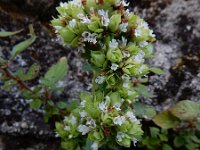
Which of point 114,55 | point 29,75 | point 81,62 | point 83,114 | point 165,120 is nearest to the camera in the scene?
point 114,55

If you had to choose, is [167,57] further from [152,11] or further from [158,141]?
[158,141]

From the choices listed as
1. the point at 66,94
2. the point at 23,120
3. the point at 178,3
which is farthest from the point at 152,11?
the point at 23,120

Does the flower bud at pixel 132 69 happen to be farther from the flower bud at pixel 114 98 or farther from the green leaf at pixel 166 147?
the green leaf at pixel 166 147

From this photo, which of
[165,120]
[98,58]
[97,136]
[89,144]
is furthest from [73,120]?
[165,120]

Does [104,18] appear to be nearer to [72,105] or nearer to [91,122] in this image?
[91,122]

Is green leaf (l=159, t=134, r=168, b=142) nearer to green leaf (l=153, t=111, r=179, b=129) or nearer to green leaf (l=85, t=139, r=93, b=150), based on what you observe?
green leaf (l=153, t=111, r=179, b=129)

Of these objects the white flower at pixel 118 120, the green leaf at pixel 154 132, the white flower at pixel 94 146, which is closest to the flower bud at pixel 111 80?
the white flower at pixel 118 120
